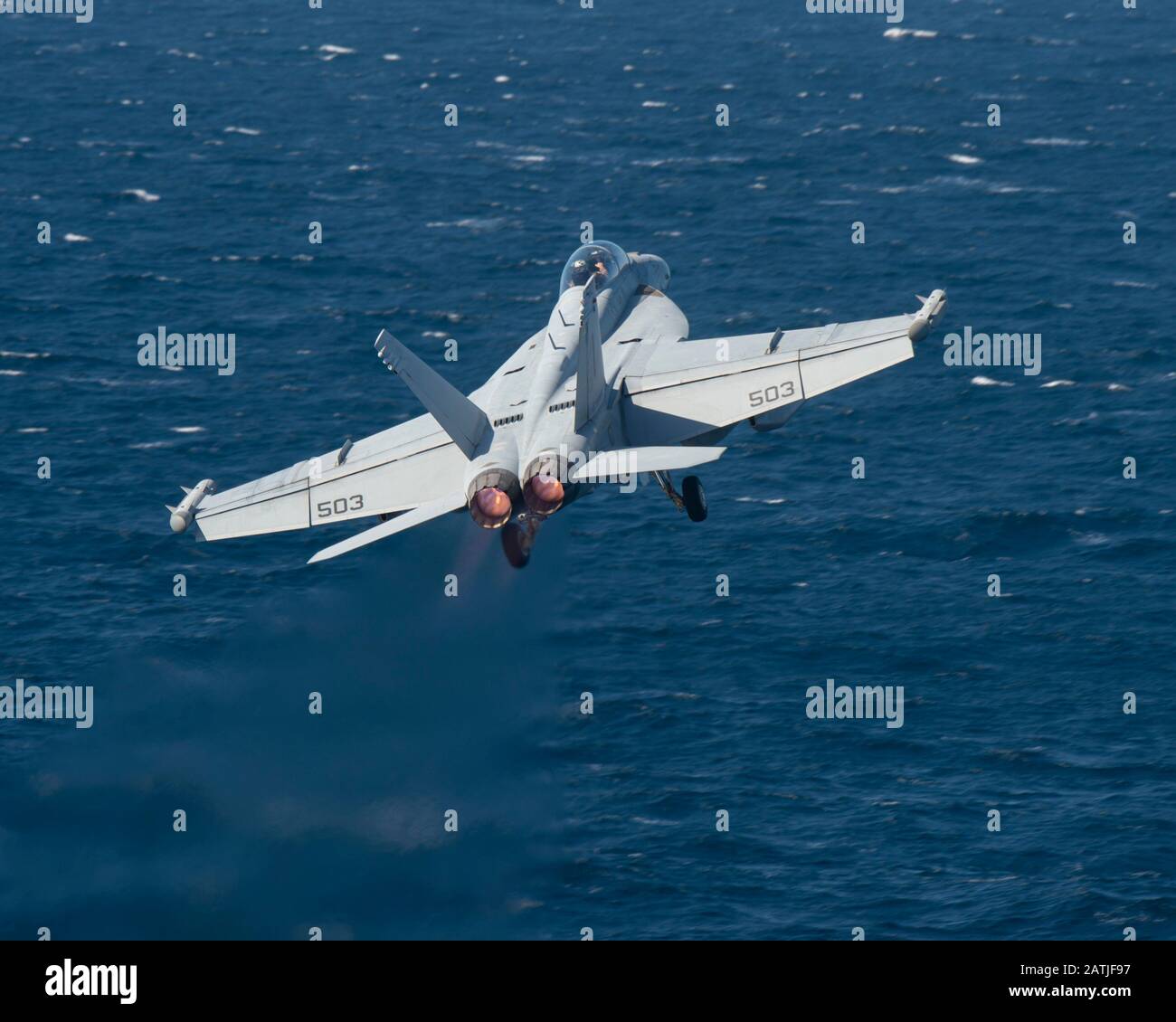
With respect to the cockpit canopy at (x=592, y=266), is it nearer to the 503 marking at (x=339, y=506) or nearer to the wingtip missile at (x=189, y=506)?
the 503 marking at (x=339, y=506)

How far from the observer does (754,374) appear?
300ft

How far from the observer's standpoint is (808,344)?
9144 cm

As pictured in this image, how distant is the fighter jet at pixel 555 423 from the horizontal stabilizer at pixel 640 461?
24 cm

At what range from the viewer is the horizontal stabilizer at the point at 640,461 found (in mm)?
78062

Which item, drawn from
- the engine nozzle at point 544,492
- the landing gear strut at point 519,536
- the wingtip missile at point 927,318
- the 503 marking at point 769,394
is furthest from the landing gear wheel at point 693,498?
the wingtip missile at point 927,318

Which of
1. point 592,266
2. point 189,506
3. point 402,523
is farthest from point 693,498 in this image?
point 189,506

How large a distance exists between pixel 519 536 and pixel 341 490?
9877 millimetres

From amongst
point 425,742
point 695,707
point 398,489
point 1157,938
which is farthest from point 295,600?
point 1157,938

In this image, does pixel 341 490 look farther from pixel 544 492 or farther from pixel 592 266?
pixel 592 266

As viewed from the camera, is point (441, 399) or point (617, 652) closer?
point (441, 399)

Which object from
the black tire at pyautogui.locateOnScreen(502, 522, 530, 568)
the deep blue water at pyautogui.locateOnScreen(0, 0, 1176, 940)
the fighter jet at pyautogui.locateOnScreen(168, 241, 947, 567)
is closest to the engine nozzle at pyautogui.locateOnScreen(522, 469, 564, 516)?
the fighter jet at pyautogui.locateOnScreen(168, 241, 947, 567)

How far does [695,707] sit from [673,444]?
146 feet

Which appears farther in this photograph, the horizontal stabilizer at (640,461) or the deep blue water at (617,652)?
the deep blue water at (617,652)

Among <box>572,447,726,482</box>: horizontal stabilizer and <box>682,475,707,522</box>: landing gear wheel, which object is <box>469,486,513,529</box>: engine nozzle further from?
<box>682,475,707,522</box>: landing gear wheel
